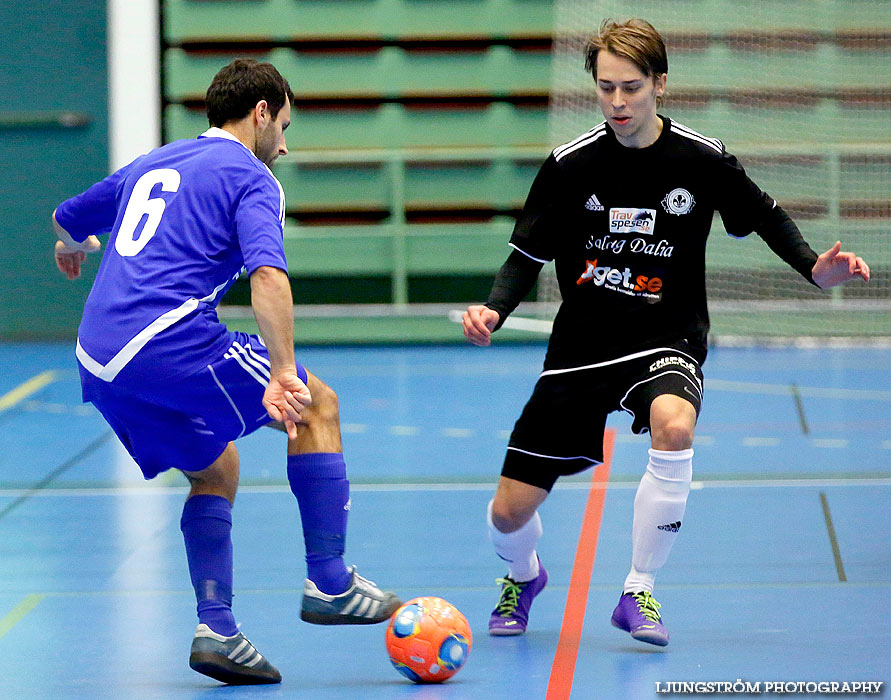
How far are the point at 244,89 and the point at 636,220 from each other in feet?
3.60

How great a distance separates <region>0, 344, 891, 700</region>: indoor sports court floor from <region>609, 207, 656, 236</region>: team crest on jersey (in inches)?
43.2

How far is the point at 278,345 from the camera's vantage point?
2926 millimetres

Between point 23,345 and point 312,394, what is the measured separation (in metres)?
7.83

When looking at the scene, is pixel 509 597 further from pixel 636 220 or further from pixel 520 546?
pixel 636 220

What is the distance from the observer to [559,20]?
1016 cm

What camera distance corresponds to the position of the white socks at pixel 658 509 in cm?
339

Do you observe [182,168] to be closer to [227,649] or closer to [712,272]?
[227,649]

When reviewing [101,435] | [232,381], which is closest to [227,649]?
[232,381]

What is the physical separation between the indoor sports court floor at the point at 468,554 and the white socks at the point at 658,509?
21 centimetres

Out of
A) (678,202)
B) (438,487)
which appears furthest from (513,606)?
(438,487)

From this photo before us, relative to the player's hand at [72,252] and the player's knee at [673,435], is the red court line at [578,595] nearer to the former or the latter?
the player's knee at [673,435]

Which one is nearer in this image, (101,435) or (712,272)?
(101,435)

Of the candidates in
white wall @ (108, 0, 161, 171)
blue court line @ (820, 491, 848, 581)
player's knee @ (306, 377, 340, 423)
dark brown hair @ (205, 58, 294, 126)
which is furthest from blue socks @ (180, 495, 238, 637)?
white wall @ (108, 0, 161, 171)

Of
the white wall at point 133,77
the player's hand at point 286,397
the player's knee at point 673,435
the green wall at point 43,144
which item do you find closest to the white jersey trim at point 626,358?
the player's knee at point 673,435
